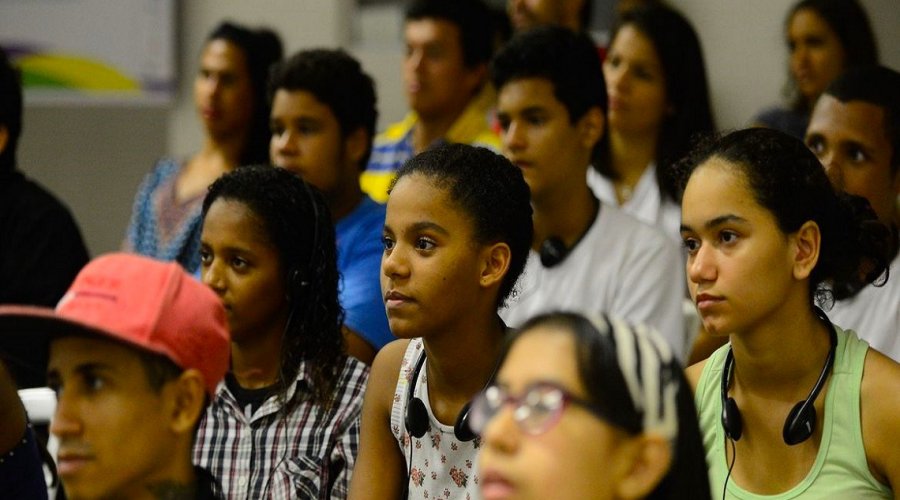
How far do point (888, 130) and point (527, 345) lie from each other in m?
2.00

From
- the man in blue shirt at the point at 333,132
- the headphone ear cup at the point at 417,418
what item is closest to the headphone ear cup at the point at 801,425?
the headphone ear cup at the point at 417,418

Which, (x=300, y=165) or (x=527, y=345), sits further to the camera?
(x=300, y=165)

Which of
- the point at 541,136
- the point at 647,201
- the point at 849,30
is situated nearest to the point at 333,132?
the point at 541,136

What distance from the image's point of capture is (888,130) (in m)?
3.52

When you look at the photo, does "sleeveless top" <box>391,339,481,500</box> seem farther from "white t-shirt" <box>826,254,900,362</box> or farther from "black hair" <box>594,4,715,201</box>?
"black hair" <box>594,4,715,201</box>

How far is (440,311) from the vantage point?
9.32 ft

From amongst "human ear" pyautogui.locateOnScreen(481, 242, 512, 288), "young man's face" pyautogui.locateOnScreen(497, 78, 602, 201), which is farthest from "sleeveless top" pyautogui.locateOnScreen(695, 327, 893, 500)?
"young man's face" pyautogui.locateOnScreen(497, 78, 602, 201)

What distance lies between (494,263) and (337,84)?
1.39m

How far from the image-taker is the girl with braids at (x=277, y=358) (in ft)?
10.1

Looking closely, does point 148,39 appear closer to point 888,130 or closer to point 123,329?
point 888,130

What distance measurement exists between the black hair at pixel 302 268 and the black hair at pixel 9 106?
3.80ft

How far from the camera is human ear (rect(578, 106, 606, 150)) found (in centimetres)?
397

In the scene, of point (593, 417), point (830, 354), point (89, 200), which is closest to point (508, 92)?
→ point (830, 354)

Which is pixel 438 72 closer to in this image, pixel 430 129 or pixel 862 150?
pixel 430 129
